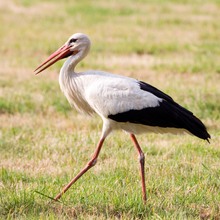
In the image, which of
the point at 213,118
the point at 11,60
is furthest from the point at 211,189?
the point at 11,60

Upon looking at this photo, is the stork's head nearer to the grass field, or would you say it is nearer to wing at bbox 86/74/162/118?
wing at bbox 86/74/162/118

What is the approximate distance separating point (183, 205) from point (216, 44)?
9.19m

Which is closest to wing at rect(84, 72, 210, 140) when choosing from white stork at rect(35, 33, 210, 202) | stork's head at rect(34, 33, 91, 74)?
white stork at rect(35, 33, 210, 202)

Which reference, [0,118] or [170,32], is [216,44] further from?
[0,118]

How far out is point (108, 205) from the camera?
568cm

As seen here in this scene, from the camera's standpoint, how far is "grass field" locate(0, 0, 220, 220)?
5742mm

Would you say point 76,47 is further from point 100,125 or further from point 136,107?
point 100,125

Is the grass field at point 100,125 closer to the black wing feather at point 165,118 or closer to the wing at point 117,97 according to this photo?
the black wing feather at point 165,118

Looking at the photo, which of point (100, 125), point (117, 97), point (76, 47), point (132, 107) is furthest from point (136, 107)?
Result: point (100, 125)

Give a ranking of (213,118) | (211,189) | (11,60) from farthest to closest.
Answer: (11,60) < (213,118) < (211,189)

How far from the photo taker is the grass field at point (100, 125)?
5.74 metres

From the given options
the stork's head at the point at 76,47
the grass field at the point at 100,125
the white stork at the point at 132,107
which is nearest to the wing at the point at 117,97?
the white stork at the point at 132,107

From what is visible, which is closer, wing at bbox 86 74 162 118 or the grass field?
the grass field

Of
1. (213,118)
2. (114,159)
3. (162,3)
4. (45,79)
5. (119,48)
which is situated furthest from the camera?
(162,3)
